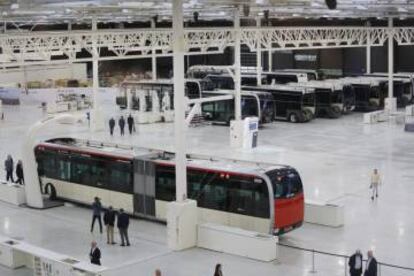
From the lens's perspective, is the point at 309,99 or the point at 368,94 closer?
the point at 309,99

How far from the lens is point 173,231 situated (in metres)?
18.5

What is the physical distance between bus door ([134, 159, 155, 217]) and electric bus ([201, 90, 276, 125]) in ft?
69.0

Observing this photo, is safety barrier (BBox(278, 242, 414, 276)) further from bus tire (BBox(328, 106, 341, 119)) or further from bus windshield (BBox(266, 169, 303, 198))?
bus tire (BBox(328, 106, 341, 119))

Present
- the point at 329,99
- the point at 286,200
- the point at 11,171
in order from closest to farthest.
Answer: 1. the point at 286,200
2. the point at 11,171
3. the point at 329,99

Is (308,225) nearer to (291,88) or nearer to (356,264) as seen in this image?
(356,264)

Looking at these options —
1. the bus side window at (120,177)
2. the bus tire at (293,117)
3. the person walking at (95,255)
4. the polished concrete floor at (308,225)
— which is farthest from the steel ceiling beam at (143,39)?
the person walking at (95,255)

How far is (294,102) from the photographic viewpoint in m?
44.1

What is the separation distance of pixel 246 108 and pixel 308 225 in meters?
22.2

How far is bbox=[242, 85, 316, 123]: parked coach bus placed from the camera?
144ft

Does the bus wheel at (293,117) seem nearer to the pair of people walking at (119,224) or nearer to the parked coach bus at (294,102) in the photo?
the parked coach bus at (294,102)

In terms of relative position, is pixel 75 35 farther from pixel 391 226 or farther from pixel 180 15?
pixel 391 226

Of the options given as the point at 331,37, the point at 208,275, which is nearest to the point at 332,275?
the point at 208,275

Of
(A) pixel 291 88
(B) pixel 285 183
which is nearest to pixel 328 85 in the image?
(A) pixel 291 88

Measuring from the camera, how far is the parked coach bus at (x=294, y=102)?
43.9 metres
